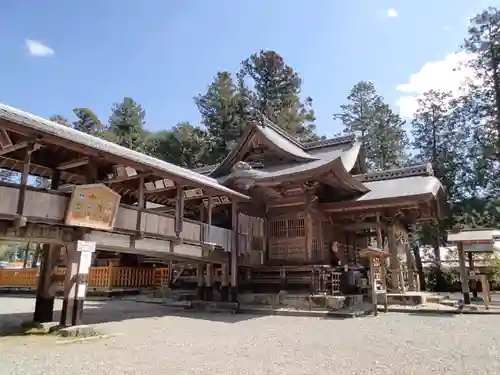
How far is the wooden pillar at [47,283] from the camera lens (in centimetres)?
1105

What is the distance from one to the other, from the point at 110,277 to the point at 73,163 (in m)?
13.1

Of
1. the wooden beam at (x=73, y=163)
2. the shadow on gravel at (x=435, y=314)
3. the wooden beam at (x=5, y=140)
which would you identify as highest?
the wooden beam at (x=5, y=140)

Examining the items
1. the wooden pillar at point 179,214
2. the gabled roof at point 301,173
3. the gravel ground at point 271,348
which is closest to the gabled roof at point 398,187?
the gabled roof at point 301,173

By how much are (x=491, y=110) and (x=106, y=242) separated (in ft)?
97.0

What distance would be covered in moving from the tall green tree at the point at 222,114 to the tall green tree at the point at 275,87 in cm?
199

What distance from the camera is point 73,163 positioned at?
35.2 ft

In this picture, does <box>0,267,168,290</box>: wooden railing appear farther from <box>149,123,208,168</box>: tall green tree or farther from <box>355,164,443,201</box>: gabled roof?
<box>149,123,208,168</box>: tall green tree

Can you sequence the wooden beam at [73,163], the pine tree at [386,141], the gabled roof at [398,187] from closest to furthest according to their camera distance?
the wooden beam at [73,163] < the gabled roof at [398,187] < the pine tree at [386,141]

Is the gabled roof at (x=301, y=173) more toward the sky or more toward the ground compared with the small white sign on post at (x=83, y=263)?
more toward the sky

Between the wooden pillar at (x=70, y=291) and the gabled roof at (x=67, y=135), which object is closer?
the gabled roof at (x=67, y=135)

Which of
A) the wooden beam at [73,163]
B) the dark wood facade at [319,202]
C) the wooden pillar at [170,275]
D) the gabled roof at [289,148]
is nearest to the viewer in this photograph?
the wooden beam at [73,163]

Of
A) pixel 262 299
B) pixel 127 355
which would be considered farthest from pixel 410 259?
pixel 127 355

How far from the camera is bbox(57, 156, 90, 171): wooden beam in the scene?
1035cm

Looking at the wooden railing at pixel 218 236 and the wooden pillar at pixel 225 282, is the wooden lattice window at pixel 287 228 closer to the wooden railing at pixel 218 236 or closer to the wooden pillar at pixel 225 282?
the wooden railing at pixel 218 236
